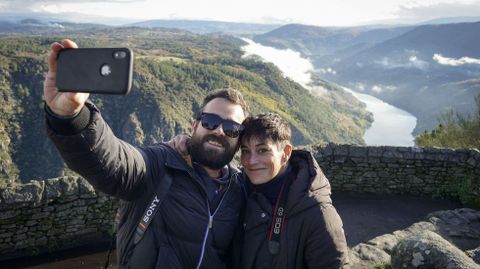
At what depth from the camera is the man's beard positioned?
8.84 feet

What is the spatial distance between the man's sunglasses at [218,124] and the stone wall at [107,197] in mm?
4428

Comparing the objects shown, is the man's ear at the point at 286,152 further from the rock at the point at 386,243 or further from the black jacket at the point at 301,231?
the rock at the point at 386,243

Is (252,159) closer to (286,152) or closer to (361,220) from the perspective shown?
(286,152)

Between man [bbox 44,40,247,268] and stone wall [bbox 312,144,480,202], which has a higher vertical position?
man [bbox 44,40,247,268]

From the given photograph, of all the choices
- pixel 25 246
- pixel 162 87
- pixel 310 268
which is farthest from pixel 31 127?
pixel 310 268

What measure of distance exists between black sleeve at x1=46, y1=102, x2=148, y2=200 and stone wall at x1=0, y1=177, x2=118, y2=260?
4.46 m

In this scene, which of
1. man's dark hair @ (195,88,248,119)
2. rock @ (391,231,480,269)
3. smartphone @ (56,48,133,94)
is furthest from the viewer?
rock @ (391,231,480,269)

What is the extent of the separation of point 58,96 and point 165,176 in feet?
3.21

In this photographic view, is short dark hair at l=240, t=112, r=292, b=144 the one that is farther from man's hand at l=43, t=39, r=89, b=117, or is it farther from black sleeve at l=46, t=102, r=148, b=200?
man's hand at l=43, t=39, r=89, b=117

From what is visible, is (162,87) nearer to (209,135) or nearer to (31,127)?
(31,127)

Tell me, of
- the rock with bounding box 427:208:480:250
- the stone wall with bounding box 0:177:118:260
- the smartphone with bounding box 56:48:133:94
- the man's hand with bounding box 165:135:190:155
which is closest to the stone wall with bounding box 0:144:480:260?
the stone wall with bounding box 0:177:118:260

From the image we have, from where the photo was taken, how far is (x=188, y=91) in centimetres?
9538

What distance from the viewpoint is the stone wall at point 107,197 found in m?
5.97

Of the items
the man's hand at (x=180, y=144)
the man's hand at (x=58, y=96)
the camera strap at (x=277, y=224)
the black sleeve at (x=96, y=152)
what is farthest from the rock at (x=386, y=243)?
the man's hand at (x=58, y=96)
